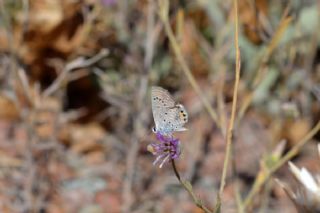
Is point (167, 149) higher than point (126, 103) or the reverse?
higher

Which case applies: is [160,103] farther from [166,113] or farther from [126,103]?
[126,103]

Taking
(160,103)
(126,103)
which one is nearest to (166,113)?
(160,103)

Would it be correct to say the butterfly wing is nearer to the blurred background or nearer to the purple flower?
the purple flower


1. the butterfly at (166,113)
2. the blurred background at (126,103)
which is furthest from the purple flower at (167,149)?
the blurred background at (126,103)

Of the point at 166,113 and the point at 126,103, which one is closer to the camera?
the point at 166,113

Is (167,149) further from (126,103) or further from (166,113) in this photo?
(126,103)

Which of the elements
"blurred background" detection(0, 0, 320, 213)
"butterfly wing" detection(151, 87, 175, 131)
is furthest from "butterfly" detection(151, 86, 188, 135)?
"blurred background" detection(0, 0, 320, 213)

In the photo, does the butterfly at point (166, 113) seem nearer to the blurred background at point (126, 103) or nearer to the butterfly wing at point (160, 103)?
the butterfly wing at point (160, 103)
